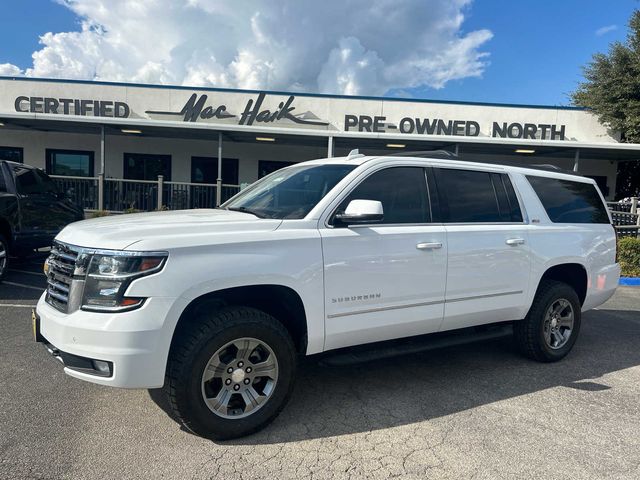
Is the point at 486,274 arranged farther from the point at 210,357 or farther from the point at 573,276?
the point at 210,357

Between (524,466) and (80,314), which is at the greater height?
(80,314)

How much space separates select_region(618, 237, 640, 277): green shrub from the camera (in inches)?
391

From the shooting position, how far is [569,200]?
508 centimetres

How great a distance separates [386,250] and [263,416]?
1454 millimetres

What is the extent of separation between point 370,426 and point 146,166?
16333mm

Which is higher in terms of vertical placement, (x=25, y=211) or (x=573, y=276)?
(x=25, y=211)

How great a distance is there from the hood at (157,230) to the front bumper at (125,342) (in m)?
0.36

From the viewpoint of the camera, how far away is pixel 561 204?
4977mm

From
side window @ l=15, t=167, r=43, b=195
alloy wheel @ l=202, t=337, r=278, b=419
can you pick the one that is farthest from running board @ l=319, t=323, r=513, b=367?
side window @ l=15, t=167, r=43, b=195

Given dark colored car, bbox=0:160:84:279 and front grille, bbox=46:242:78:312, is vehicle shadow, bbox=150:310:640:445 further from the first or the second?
dark colored car, bbox=0:160:84:279

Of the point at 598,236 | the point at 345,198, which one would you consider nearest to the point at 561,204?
the point at 598,236

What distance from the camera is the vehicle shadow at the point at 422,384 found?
11.3 feet

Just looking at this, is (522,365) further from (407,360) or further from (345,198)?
(345,198)

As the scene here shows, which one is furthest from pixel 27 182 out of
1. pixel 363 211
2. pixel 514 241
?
A: pixel 514 241
